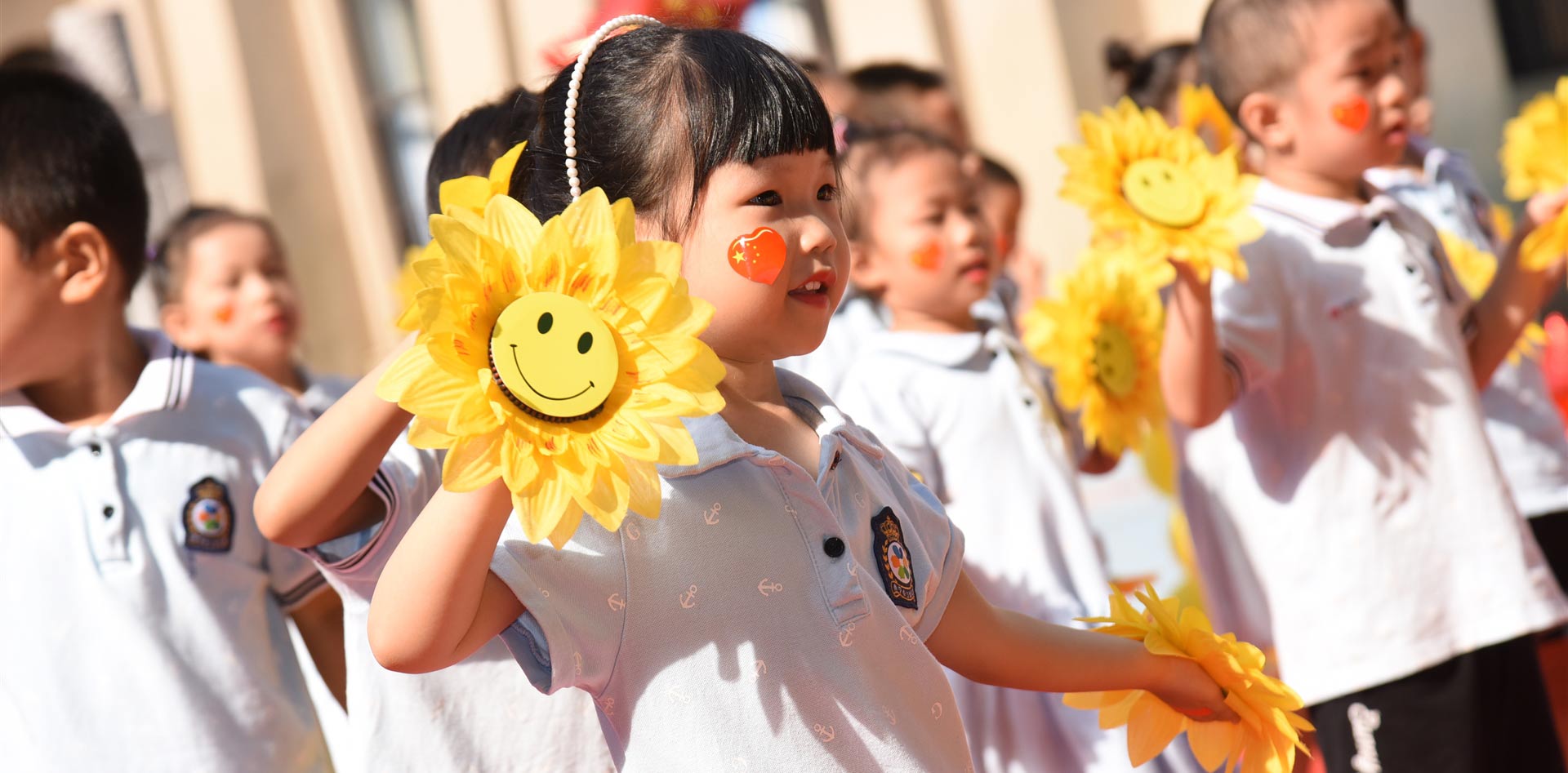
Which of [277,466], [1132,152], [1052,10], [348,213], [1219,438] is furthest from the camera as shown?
[348,213]

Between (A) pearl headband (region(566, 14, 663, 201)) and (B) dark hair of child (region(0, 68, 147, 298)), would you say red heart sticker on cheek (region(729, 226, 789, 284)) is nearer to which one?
(A) pearl headband (region(566, 14, 663, 201))

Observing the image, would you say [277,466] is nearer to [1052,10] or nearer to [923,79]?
[923,79]

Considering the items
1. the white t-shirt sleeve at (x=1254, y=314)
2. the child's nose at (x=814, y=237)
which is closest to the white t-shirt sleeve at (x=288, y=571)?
the child's nose at (x=814, y=237)

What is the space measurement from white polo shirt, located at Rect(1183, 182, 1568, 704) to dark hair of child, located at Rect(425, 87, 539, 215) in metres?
1.25

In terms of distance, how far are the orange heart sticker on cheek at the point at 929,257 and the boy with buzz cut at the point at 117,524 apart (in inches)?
45.4

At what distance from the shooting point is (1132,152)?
88.3 inches

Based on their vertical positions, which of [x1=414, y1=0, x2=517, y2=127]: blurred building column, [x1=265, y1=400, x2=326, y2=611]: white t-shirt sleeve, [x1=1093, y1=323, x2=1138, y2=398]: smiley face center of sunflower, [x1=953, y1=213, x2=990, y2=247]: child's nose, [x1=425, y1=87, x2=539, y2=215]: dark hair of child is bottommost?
[x1=1093, y1=323, x2=1138, y2=398]: smiley face center of sunflower

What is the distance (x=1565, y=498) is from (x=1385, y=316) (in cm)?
104

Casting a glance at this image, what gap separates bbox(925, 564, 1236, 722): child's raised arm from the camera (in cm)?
165

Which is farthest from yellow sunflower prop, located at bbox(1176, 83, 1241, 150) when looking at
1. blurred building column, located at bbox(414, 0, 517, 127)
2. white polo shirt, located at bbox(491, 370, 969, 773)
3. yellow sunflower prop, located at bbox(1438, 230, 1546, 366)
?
blurred building column, located at bbox(414, 0, 517, 127)

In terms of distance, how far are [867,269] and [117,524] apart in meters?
1.43

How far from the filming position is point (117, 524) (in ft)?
6.49

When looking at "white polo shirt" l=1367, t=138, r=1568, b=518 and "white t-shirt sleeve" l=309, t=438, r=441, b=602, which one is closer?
"white t-shirt sleeve" l=309, t=438, r=441, b=602

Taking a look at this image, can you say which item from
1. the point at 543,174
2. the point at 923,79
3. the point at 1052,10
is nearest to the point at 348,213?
the point at 1052,10
